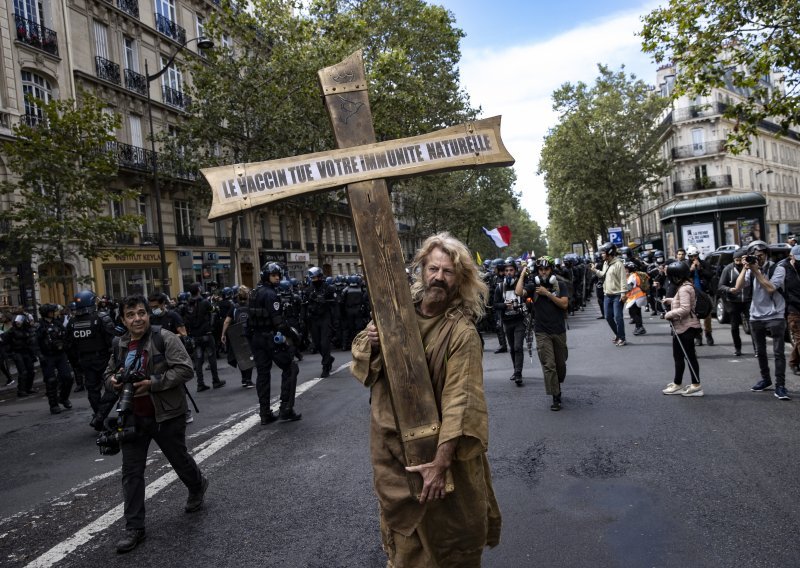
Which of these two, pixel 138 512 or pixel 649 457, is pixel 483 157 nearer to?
pixel 138 512

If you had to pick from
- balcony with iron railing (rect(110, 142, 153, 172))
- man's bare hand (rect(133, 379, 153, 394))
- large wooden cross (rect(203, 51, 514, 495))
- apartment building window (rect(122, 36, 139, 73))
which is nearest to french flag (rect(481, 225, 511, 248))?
balcony with iron railing (rect(110, 142, 153, 172))

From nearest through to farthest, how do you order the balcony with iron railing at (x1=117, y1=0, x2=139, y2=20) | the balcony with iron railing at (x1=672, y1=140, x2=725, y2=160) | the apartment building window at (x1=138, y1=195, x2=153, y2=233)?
1. the balcony with iron railing at (x1=117, y1=0, x2=139, y2=20)
2. the apartment building window at (x1=138, y1=195, x2=153, y2=233)
3. the balcony with iron railing at (x1=672, y1=140, x2=725, y2=160)

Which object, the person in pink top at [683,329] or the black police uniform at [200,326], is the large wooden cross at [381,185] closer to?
the person in pink top at [683,329]

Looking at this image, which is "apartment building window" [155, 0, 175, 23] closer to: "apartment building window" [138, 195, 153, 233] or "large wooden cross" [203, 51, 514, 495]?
"apartment building window" [138, 195, 153, 233]

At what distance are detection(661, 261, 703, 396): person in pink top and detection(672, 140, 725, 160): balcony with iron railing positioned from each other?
4996 cm

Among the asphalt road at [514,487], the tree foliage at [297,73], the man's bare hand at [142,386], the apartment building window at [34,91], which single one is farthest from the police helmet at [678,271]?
the apartment building window at [34,91]

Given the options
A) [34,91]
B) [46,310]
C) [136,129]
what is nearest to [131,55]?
[136,129]

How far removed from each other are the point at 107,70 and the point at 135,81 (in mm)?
1583

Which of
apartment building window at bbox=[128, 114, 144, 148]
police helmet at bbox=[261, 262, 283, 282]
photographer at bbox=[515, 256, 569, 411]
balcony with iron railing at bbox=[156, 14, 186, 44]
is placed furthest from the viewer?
balcony with iron railing at bbox=[156, 14, 186, 44]

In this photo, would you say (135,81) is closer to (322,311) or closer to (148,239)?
(148,239)

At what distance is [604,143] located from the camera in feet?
139

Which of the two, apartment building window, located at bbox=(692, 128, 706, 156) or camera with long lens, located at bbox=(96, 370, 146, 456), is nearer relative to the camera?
camera with long lens, located at bbox=(96, 370, 146, 456)

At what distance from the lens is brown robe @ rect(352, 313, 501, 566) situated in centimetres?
232

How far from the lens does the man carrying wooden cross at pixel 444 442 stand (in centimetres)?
231
